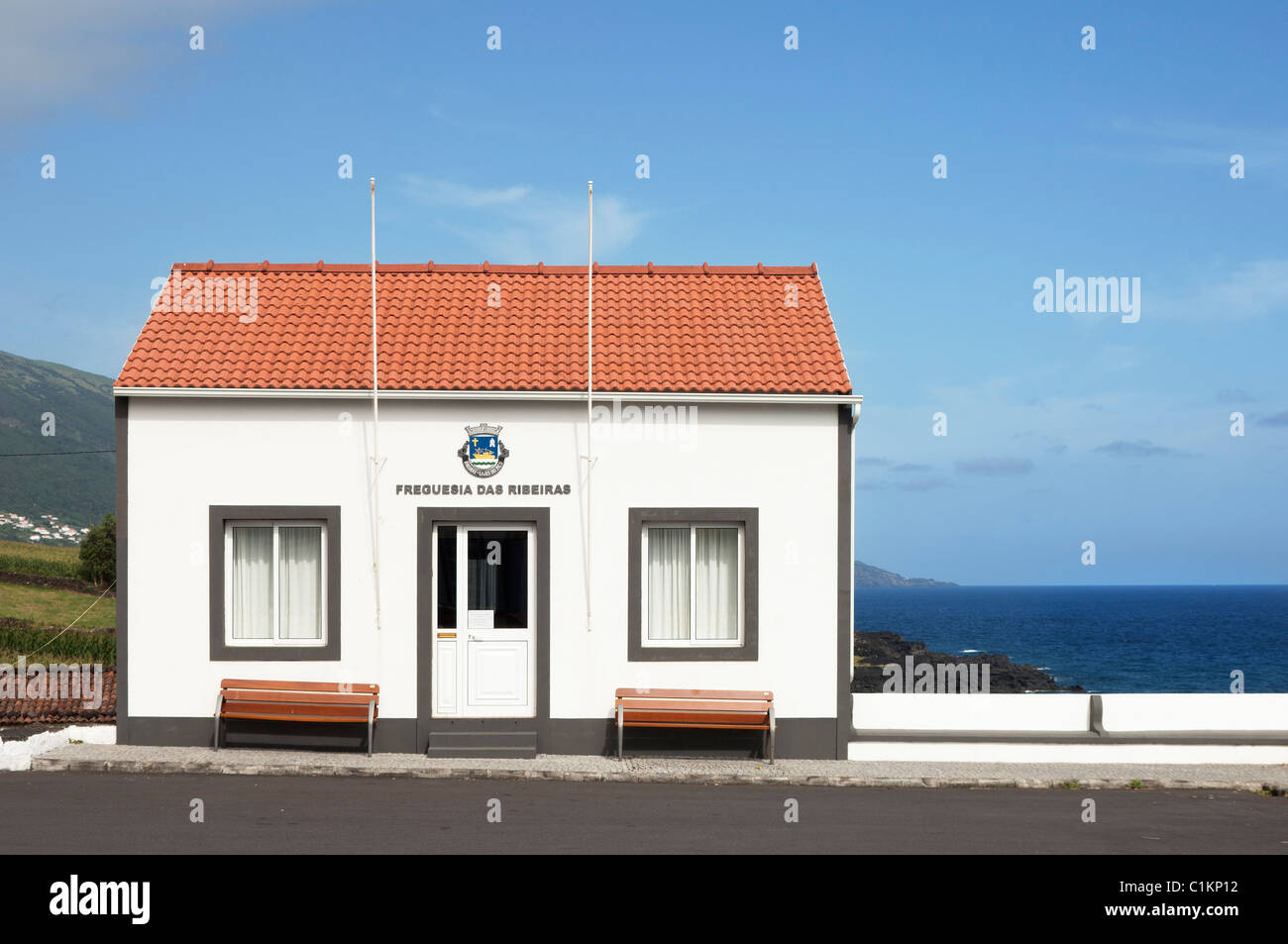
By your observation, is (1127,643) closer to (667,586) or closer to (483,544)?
(667,586)

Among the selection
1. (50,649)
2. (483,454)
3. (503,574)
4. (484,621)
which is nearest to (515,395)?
(483,454)

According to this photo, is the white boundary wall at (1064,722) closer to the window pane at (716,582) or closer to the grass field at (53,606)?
the window pane at (716,582)

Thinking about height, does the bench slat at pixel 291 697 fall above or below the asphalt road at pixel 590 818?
above

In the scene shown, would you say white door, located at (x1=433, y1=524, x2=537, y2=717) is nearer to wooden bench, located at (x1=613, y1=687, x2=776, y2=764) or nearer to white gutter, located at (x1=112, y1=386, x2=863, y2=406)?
wooden bench, located at (x1=613, y1=687, x2=776, y2=764)

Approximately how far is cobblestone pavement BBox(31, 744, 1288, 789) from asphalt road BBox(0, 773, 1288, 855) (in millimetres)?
189

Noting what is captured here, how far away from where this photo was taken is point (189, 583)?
573 inches

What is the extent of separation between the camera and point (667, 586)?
1497 centimetres

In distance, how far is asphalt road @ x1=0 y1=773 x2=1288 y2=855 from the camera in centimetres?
997

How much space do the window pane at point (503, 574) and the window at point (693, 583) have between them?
4.73 feet

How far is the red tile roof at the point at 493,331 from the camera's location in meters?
14.8

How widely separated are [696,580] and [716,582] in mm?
260

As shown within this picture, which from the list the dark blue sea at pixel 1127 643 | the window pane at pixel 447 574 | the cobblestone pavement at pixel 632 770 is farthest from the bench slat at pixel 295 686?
the dark blue sea at pixel 1127 643
